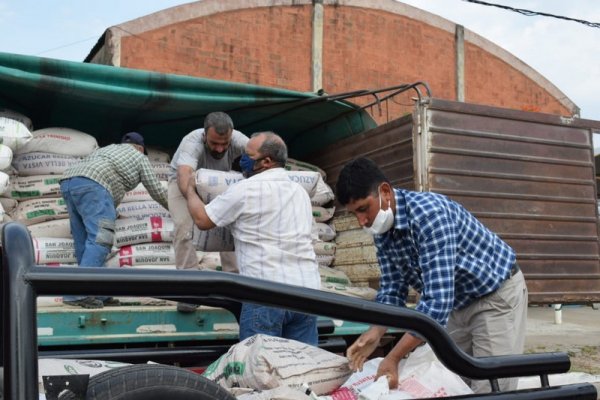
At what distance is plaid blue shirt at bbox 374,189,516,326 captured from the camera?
97.1 inches

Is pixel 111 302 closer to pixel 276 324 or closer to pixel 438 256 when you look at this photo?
pixel 276 324

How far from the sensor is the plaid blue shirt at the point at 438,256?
2.47m

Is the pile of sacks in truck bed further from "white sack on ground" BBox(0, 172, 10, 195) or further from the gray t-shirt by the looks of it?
the gray t-shirt

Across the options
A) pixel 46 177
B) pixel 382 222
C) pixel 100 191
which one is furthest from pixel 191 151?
pixel 382 222

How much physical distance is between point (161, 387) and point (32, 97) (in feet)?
14.1

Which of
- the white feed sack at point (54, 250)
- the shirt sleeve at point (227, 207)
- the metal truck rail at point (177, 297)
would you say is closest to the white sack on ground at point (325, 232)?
the white feed sack at point (54, 250)

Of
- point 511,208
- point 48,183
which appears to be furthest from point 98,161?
point 511,208

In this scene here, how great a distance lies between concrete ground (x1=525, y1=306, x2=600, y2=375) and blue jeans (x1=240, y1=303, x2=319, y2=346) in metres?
3.93

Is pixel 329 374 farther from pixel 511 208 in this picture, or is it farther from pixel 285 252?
pixel 511 208

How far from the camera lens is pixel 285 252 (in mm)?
3344

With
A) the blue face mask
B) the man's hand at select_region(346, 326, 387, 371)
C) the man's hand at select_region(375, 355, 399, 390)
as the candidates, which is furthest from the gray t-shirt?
the man's hand at select_region(375, 355, 399, 390)

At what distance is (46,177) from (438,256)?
3768mm

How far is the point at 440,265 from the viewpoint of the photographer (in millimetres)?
2477

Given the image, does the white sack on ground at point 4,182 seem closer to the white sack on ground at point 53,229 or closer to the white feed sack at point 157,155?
the white sack on ground at point 53,229
